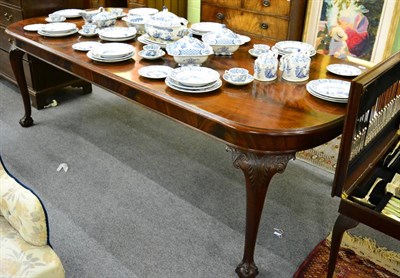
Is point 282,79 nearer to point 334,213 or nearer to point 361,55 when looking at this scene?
point 334,213

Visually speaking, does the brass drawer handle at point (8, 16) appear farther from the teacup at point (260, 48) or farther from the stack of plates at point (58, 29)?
the teacup at point (260, 48)

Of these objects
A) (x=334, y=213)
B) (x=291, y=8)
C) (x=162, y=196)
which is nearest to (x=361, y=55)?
(x=291, y=8)

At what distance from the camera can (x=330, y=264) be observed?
158 cm

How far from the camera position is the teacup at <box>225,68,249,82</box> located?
1754mm

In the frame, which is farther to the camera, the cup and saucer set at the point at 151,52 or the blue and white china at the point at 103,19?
the blue and white china at the point at 103,19

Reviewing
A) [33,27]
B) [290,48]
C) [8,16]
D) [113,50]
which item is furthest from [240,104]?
[8,16]

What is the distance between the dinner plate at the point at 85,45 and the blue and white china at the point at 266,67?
863 mm

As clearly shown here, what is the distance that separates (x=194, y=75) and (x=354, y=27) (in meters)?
1.72

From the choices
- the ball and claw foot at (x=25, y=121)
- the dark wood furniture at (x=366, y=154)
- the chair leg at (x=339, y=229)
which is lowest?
the ball and claw foot at (x=25, y=121)

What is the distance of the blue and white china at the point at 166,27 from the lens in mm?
2150

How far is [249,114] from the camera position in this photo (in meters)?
1.51

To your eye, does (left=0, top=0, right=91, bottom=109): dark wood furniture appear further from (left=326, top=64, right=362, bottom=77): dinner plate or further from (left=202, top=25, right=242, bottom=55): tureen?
(left=326, top=64, right=362, bottom=77): dinner plate

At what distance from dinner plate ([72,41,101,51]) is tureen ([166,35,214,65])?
0.48 metres

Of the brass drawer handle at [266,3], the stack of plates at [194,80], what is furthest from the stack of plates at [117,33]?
the brass drawer handle at [266,3]
